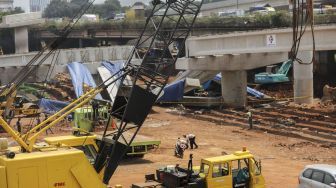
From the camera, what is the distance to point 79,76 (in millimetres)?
51719

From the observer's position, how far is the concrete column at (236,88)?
45.8 m

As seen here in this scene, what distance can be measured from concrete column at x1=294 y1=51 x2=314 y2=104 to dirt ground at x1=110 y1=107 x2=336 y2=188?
7859mm

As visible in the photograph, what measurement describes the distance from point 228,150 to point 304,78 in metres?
15.1

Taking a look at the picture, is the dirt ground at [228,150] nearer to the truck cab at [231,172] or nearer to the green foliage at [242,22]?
the truck cab at [231,172]

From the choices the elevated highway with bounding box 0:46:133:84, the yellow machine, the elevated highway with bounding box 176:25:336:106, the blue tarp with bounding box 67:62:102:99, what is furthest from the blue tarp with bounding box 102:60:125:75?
the yellow machine

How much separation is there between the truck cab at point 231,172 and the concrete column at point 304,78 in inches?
1010

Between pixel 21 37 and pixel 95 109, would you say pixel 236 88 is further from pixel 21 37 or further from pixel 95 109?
pixel 21 37

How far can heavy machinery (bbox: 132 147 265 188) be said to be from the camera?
16.8 m

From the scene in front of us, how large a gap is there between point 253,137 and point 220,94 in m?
16.8

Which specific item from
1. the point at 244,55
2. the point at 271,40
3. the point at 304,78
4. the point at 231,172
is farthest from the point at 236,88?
the point at 231,172

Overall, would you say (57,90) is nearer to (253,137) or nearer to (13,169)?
(253,137)

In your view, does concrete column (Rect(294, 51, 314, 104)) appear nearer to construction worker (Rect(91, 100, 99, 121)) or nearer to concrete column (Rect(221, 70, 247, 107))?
concrete column (Rect(221, 70, 247, 107))

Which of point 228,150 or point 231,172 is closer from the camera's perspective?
point 231,172

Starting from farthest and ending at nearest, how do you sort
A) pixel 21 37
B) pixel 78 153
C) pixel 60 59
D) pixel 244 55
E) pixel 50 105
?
pixel 21 37
pixel 60 59
pixel 50 105
pixel 244 55
pixel 78 153
